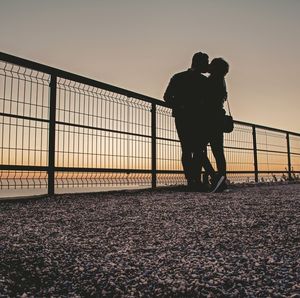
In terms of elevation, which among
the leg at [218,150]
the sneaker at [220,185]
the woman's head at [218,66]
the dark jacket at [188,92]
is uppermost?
the woman's head at [218,66]

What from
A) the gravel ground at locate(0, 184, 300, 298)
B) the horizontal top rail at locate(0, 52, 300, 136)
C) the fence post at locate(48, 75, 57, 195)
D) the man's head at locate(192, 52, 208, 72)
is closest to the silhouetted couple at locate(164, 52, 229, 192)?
the man's head at locate(192, 52, 208, 72)

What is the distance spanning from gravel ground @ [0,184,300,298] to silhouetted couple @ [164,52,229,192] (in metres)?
1.74

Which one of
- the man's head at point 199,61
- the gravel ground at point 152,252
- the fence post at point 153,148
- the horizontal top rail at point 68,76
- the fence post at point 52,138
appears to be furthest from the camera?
the fence post at point 153,148

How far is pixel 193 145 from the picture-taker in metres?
5.21

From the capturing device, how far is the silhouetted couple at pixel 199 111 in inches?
205

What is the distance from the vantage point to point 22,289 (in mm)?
1577

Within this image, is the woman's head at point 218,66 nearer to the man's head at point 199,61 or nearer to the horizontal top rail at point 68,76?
the man's head at point 199,61

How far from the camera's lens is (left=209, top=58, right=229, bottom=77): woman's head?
5246mm

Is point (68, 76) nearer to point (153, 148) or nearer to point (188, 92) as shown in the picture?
point (188, 92)

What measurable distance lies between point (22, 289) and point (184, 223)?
1433 millimetres

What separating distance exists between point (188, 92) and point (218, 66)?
540 mm

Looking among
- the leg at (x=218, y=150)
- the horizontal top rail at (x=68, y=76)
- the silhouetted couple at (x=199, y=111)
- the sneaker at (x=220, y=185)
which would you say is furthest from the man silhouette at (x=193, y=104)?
the horizontal top rail at (x=68, y=76)

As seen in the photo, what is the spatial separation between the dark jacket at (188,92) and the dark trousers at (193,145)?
0.12 meters

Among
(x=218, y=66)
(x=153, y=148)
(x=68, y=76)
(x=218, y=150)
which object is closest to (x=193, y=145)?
(x=218, y=150)
